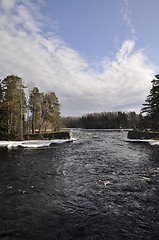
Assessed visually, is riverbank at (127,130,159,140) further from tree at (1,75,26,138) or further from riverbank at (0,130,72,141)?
tree at (1,75,26,138)

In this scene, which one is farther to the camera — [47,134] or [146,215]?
[47,134]

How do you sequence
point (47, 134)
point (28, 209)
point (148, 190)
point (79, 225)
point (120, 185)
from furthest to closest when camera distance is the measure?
point (47, 134), point (120, 185), point (148, 190), point (28, 209), point (79, 225)

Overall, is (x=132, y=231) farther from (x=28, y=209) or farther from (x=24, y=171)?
(x=24, y=171)

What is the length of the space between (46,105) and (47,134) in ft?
22.6

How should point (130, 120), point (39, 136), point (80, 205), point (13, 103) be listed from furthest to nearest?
point (130, 120) < point (39, 136) < point (13, 103) < point (80, 205)

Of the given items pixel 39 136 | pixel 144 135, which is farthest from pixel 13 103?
pixel 144 135

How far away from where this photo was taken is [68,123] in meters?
186

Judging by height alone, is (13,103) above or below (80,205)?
above

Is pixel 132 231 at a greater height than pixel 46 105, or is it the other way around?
pixel 46 105

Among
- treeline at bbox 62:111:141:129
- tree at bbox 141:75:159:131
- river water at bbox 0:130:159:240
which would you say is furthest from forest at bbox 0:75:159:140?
treeline at bbox 62:111:141:129

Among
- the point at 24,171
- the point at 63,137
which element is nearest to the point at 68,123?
the point at 63,137

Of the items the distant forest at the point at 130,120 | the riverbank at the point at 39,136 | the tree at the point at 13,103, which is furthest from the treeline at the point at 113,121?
the tree at the point at 13,103

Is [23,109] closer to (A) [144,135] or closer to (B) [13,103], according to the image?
(B) [13,103]

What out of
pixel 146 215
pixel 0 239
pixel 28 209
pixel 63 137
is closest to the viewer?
pixel 0 239
